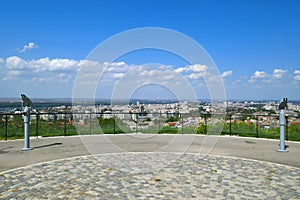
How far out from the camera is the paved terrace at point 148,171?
16.1 ft

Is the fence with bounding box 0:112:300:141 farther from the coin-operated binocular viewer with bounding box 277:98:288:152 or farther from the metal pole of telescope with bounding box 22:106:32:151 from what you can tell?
the coin-operated binocular viewer with bounding box 277:98:288:152

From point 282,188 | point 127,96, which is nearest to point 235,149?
point 282,188

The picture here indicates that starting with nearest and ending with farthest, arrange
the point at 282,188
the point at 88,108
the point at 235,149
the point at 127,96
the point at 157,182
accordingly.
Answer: the point at 282,188, the point at 157,182, the point at 235,149, the point at 127,96, the point at 88,108

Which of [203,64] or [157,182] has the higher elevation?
[203,64]

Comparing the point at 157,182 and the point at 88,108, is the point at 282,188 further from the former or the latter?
the point at 88,108

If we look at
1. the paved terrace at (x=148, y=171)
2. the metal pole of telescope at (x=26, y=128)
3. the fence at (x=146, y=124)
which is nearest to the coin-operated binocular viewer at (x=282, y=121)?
the paved terrace at (x=148, y=171)

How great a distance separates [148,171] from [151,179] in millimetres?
675

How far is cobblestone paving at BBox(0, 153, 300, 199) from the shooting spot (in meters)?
4.84

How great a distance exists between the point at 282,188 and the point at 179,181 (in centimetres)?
193

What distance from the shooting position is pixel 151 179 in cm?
579

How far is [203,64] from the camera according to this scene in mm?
10242

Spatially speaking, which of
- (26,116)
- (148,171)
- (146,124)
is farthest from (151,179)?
(146,124)

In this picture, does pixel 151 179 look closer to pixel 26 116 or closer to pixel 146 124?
pixel 26 116

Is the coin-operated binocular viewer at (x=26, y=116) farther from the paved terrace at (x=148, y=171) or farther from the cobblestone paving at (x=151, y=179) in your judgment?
the cobblestone paving at (x=151, y=179)
